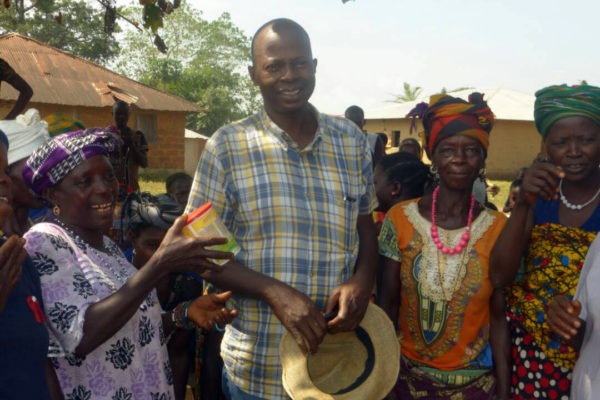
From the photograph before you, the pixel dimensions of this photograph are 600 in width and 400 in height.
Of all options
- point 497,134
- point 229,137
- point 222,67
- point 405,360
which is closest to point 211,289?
point 229,137

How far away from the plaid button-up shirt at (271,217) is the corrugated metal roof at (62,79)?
15372 millimetres

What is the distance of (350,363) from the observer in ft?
7.27

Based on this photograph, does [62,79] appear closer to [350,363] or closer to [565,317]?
[350,363]

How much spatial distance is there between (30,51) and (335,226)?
19.6 metres

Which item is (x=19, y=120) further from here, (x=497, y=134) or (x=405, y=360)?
(x=497, y=134)

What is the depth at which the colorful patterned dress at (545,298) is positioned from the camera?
2.45 meters

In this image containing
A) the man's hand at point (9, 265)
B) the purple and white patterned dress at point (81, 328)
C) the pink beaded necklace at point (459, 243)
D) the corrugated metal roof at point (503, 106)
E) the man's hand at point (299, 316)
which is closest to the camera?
the man's hand at point (9, 265)

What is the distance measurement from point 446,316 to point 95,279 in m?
1.43

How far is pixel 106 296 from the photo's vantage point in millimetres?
1992

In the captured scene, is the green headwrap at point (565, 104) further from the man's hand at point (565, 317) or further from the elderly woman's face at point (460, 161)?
the man's hand at point (565, 317)

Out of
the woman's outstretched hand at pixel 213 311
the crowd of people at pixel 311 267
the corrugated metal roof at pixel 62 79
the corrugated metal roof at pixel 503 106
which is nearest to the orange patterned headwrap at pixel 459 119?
the crowd of people at pixel 311 267

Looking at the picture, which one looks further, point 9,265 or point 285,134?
point 285,134

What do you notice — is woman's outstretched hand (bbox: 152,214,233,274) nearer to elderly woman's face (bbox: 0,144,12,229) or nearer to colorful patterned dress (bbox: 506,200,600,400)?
elderly woman's face (bbox: 0,144,12,229)

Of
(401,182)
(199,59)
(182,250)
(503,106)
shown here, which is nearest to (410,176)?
(401,182)
